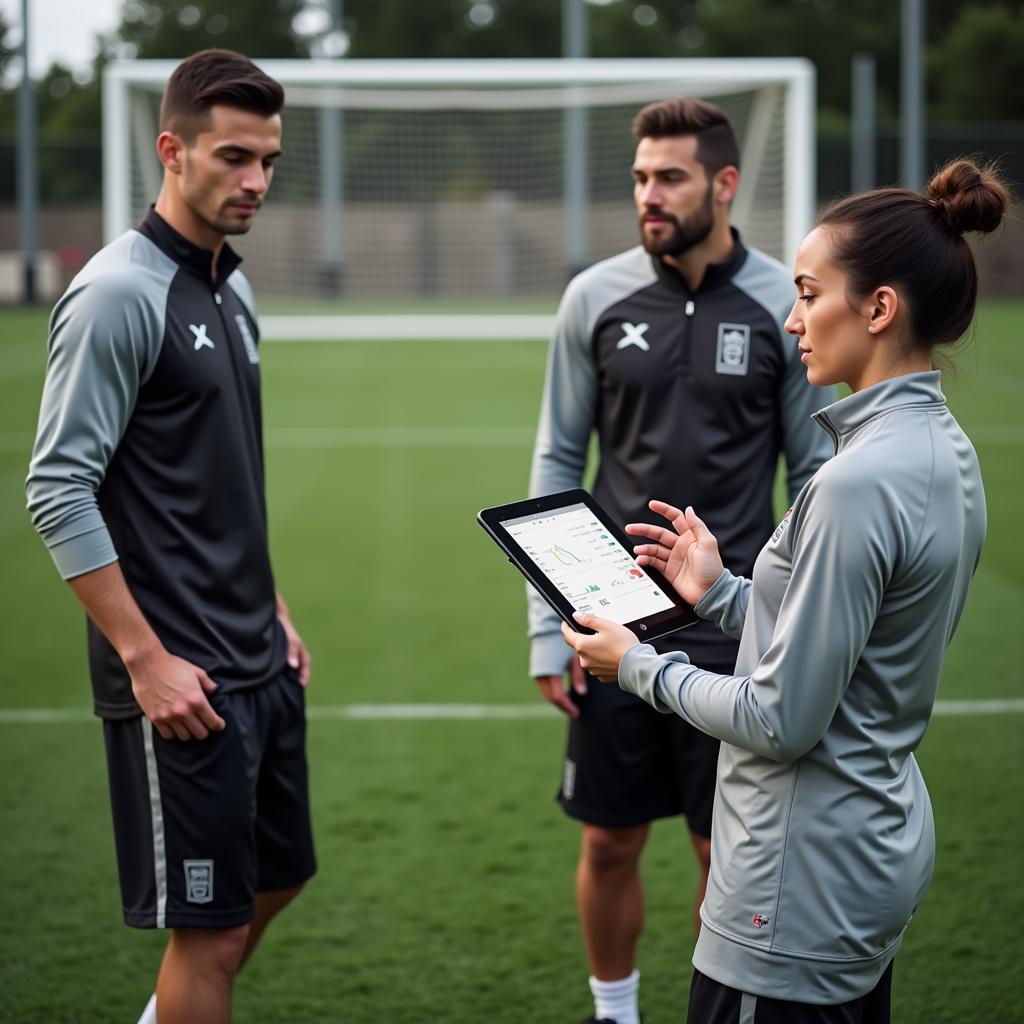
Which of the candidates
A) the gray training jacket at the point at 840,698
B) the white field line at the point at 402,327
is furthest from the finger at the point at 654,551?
the white field line at the point at 402,327

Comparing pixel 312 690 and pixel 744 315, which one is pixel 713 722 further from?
pixel 312 690

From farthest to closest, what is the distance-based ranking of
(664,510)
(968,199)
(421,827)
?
1. (421,827)
2. (664,510)
3. (968,199)

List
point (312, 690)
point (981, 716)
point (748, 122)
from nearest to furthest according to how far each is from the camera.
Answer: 1. point (981, 716)
2. point (312, 690)
3. point (748, 122)

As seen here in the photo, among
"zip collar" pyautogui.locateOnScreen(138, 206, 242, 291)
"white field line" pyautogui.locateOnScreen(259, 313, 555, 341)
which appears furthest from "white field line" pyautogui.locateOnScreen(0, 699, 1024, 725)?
"white field line" pyautogui.locateOnScreen(259, 313, 555, 341)

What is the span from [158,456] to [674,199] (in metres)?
1.44

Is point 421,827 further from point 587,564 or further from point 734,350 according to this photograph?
point 587,564

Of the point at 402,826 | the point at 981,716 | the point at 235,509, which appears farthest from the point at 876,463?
the point at 981,716

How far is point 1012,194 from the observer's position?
2.10 metres

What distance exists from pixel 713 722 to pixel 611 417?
1.50m

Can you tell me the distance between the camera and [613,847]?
10.9 feet

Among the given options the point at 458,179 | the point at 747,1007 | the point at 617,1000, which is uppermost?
the point at 458,179

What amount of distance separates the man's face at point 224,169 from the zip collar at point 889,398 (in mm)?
1329

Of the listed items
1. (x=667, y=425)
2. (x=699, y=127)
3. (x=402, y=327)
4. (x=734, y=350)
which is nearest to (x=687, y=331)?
(x=734, y=350)

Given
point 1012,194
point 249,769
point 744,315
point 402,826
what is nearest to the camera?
point 1012,194
